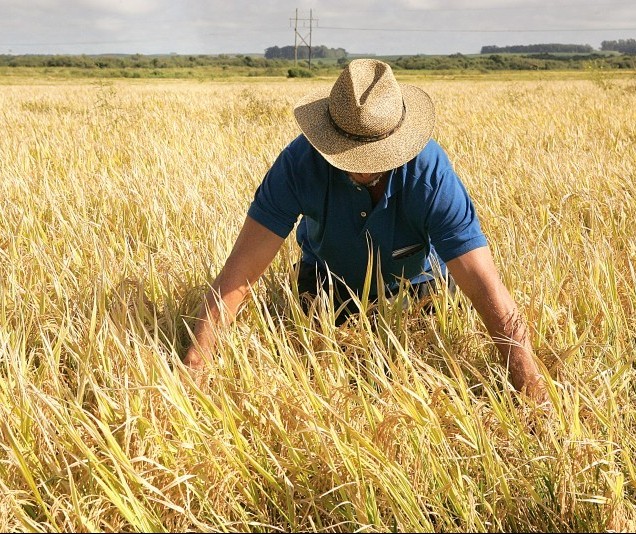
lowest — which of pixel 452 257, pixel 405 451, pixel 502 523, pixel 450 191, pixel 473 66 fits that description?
pixel 502 523

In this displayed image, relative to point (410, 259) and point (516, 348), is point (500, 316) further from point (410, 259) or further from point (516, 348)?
point (410, 259)

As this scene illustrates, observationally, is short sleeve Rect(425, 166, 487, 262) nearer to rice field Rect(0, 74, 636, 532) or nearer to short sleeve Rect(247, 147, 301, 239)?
rice field Rect(0, 74, 636, 532)

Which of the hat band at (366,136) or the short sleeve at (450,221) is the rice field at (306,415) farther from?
the hat band at (366,136)

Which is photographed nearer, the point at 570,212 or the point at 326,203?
the point at 326,203

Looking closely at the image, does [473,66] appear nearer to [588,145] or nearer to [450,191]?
[588,145]

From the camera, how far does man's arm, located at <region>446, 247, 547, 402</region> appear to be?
5.49 feet

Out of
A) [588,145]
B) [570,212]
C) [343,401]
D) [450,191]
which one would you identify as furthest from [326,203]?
[588,145]

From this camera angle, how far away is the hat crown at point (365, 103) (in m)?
1.81

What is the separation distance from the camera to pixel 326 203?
2.13m

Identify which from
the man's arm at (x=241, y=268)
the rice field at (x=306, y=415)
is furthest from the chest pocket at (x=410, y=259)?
the man's arm at (x=241, y=268)

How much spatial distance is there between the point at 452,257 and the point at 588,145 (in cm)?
428

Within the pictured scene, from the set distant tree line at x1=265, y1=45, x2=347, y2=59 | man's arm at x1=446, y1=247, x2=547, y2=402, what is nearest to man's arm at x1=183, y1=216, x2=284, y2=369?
man's arm at x1=446, y1=247, x2=547, y2=402

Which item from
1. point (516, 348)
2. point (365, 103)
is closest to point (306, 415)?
point (516, 348)

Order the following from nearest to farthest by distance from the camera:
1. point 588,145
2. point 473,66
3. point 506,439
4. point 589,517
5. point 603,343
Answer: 1. point 589,517
2. point 506,439
3. point 603,343
4. point 588,145
5. point 473,66
